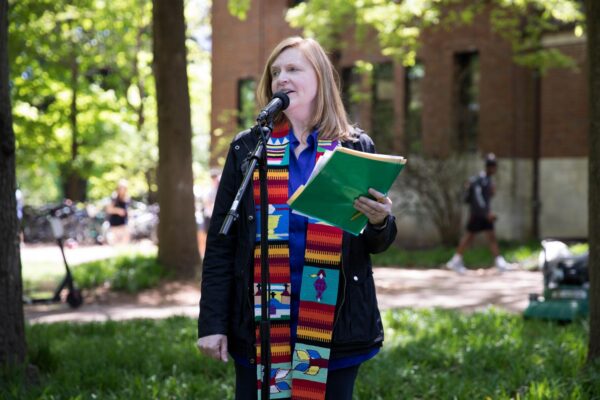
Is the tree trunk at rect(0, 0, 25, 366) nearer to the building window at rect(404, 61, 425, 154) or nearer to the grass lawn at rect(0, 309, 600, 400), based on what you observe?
the grass lawn at rect(0, 309, 600, 400)

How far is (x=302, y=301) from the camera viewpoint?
3.04 meters

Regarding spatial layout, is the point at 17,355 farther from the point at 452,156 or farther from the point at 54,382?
the point at 452,156

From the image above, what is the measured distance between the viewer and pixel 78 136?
82.7ft

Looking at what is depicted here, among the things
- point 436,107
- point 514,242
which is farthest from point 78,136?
point 514,242

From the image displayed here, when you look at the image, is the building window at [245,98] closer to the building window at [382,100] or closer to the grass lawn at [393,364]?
the building window at [382,100]

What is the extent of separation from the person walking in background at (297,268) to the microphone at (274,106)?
0.31 ft

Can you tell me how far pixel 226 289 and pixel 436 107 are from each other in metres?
18.5


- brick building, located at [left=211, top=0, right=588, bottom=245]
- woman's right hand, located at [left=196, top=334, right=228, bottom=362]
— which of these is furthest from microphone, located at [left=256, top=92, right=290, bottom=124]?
brick building, located at [left=211, top=0, right=588, bottom=245]

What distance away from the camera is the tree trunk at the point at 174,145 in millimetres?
12172

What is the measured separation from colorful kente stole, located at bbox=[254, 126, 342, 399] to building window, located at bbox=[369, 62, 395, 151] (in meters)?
18.3

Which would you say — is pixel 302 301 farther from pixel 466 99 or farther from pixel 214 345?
pixel 466 99

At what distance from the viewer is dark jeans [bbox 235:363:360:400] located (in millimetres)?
3152

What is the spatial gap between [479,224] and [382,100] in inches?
313

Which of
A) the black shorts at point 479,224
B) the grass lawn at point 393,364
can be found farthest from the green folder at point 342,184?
the black shorts at point 479,224
